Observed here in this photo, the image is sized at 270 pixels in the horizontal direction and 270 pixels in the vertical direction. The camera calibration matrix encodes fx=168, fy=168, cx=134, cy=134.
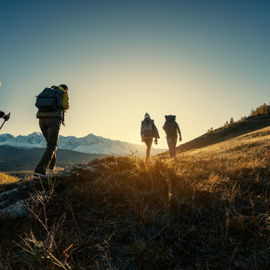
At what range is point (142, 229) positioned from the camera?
1.79m

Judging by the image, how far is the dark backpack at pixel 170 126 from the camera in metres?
9.65

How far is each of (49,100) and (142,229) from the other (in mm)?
4116

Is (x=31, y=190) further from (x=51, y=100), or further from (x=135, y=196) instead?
(x=51, y=100)

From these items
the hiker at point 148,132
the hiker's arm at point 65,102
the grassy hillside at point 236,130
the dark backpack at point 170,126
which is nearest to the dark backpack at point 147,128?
the hiker at point 148,132

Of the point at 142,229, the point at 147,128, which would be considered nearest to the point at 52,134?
the point at 142,229

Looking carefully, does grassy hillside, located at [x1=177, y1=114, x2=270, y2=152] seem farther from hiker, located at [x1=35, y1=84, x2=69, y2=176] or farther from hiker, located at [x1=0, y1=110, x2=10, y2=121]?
hiker, located at [x1=0, y1=110, x2=10, y2=121]

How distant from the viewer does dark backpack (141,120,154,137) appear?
8929 millimetres

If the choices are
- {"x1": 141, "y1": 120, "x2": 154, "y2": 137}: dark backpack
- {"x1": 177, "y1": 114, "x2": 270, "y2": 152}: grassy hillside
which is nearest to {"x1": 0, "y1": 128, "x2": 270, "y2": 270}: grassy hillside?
{"x1": 141, "y1": 120, "x2": 154, "y2": 137}: dark backpack

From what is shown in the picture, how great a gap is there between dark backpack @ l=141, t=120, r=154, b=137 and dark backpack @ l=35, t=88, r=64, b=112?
509 centimetres

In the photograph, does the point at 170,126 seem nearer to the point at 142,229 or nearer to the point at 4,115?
the point at 4,115

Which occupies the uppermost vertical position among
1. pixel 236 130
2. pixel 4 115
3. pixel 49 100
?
pixel 49 100

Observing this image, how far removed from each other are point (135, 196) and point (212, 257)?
1223mm

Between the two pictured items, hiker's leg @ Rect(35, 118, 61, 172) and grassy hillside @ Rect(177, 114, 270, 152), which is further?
grassy hillside @ Rect(177, 114, 270, 152)

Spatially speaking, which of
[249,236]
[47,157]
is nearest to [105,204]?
[249,236]
